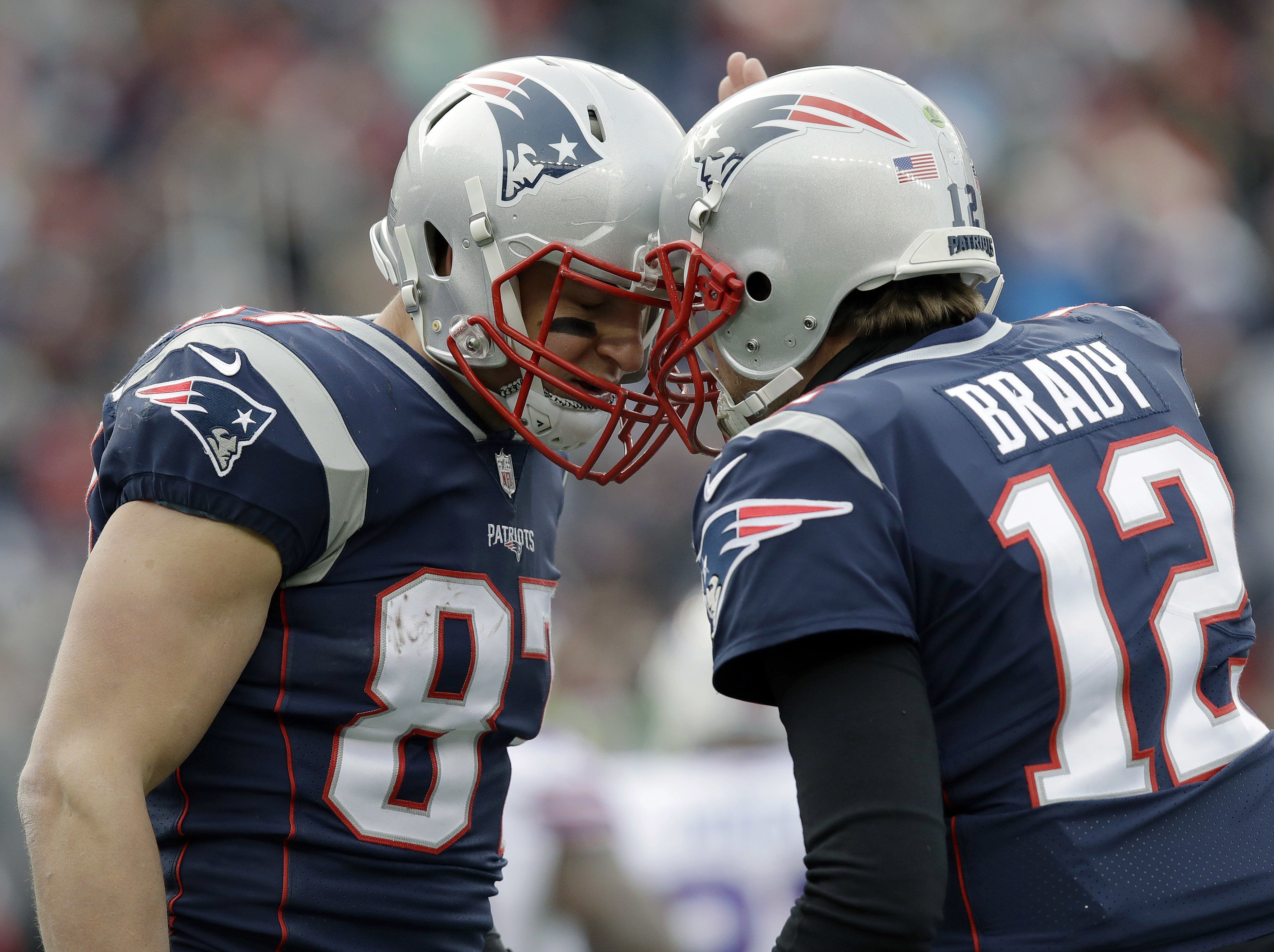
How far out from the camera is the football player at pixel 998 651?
1.56 m

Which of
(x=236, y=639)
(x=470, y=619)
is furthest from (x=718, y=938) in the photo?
(x=236, y=639)

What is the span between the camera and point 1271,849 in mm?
1688

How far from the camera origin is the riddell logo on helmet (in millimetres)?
1965

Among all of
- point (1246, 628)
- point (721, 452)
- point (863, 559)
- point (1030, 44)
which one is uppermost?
point (1030, 44)

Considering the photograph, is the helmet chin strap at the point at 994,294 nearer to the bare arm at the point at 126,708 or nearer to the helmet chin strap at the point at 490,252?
the helmet chin strap at the point at 490,252

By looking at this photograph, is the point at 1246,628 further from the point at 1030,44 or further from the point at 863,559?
the point at 1030,44

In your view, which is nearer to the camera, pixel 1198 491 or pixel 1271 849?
pixel 1271 849

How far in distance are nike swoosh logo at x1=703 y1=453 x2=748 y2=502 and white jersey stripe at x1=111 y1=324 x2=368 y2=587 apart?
1.99ft

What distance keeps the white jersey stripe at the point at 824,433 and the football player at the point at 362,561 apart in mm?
616

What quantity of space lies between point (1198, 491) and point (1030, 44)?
6670mm

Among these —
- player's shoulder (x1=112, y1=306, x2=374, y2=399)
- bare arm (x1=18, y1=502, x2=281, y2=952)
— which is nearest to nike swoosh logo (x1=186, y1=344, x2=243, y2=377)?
player's shoulder (x1=112, y1=306, x2=374, y2=399)

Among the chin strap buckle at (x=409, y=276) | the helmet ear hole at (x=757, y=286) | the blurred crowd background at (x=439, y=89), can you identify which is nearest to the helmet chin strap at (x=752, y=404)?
the helmet ear hole at (x=757, y=286)

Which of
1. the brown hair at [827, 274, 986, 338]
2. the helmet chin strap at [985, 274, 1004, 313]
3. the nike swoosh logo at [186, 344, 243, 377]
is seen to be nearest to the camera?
the brown hair at [827, 274, 986, 338]

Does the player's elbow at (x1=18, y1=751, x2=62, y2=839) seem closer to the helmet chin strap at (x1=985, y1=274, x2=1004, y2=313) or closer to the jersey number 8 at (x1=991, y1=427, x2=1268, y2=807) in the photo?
the jersey number 8 at (x1=991, y1=427, x2=1268, y2=807)
